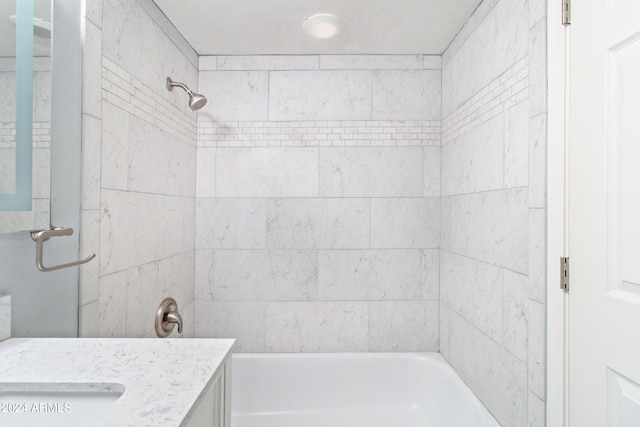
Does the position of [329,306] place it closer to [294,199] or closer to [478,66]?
[294,199]

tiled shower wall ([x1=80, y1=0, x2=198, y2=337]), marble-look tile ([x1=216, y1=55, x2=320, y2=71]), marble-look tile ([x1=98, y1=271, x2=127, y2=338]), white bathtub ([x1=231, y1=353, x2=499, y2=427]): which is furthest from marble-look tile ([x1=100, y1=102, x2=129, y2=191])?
white bathtub ([x1=231, y1=353, x2=499, y2=427])

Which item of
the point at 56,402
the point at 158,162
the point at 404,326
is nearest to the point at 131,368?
the point at 56,402

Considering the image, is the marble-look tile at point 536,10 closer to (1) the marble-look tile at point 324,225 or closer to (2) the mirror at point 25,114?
(1) the marble-look tile at point 324,225

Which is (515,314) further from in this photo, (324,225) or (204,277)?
(204,277)

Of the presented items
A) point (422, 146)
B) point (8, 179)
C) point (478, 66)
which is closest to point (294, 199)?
point (422, 146)

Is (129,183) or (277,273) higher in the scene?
(129,183)

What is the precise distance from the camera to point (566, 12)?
40.6 inches

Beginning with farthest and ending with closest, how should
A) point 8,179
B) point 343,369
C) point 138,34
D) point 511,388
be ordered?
point 343,369 → point 138,34 → point 511,388 → point 8,179

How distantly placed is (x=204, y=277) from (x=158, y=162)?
2.60ft

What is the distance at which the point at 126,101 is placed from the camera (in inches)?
53.7

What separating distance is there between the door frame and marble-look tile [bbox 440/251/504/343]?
314 millimetres

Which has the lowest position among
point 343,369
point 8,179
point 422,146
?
point 343,369

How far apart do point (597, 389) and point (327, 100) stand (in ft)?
5.99

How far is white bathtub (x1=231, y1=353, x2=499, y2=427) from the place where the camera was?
6.23 ft
